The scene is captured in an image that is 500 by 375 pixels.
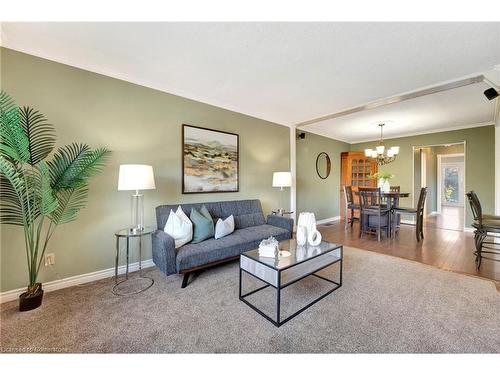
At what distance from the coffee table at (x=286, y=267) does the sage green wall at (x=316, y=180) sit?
2.78 meters

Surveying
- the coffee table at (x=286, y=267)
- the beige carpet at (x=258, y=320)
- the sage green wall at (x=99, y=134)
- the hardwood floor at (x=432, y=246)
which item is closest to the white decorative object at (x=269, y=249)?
the coffee table at (x=286, y=267)

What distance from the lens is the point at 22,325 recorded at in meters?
1.56

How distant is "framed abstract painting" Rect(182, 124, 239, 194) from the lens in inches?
117

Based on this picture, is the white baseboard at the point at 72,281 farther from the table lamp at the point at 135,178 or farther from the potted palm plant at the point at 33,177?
the table lamp at the point at 135,178

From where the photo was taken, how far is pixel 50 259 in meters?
2.08

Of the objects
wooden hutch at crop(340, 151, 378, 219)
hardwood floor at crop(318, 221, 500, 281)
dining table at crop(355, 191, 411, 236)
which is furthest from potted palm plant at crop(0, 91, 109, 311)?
wooden hutch at crop(340, 151, 378, 219)

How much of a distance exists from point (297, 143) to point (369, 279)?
10.7 ft

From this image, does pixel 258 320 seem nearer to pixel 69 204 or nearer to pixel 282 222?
pixel 282 222

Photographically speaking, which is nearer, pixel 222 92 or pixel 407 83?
pixel 407 83

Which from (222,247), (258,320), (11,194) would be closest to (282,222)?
(222,247)

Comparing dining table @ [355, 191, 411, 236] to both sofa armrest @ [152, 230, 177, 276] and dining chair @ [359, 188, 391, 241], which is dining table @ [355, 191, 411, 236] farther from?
sofa armrest @ [152, 230, 177, 276]

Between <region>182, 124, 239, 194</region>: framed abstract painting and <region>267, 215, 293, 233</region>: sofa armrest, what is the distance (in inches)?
30.8
